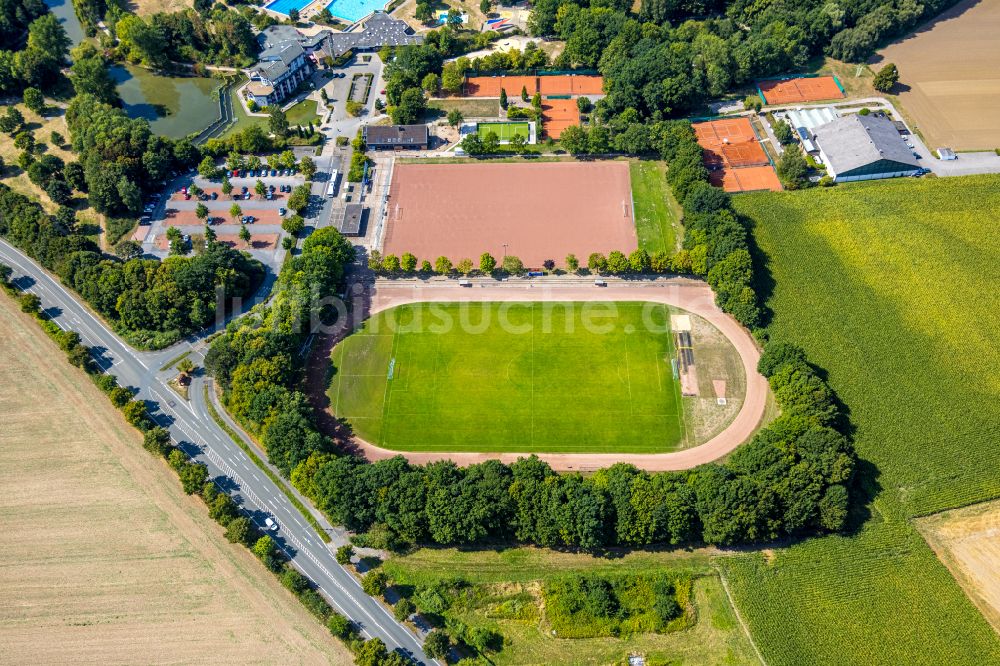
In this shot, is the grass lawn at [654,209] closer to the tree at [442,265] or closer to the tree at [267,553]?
the tree at [442,265]

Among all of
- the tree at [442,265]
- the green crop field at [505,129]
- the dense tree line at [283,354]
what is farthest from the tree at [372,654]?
the green crop field at [505,129]

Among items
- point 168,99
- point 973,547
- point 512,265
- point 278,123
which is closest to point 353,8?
point 168,99

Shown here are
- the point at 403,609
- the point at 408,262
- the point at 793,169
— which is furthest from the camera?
the point at 793,169

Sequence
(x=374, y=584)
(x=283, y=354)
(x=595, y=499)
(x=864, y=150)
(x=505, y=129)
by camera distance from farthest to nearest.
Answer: (x=505, y=129)
(x=864, y=150)
(x=283, y=354)
(x=595, y=499)
(x=374, y=584)

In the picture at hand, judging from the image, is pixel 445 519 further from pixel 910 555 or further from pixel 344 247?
pixel 910 555

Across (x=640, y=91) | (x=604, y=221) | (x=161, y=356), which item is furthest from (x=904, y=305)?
(x=161, y=356)

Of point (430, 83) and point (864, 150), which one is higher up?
point (430, 83)

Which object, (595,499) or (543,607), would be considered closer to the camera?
(543,607)

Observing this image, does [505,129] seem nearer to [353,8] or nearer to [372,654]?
[353,8]
